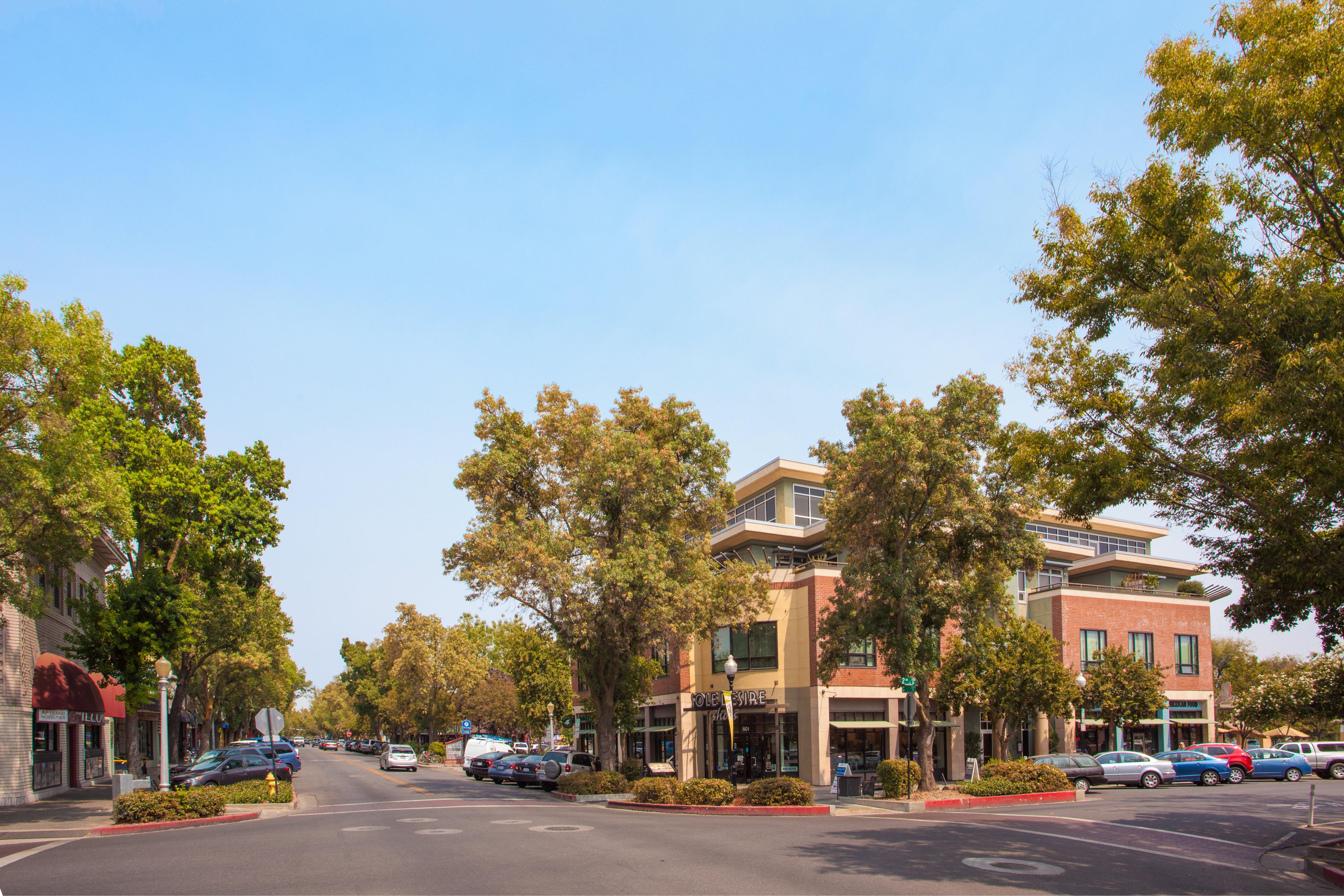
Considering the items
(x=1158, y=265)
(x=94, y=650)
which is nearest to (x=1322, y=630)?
(x=1158, y=265)

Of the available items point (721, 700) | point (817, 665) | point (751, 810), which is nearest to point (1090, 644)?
point (817, 665)

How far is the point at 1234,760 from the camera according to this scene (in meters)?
37.3

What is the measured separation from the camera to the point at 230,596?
155 feet

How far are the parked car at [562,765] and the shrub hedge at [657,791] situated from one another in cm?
1142

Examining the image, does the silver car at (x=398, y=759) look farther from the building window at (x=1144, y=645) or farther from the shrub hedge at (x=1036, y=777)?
the building window at (x=1144, y=645)

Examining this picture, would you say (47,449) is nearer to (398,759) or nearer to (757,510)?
(757,510)

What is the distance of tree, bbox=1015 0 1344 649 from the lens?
1290 centimetres

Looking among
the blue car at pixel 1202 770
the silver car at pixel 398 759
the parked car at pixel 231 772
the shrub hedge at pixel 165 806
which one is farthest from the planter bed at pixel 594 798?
the silver car at pixel 398 759

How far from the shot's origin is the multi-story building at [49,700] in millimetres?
30438

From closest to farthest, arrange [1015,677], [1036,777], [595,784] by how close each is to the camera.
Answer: [1036,777], [595,784], [1015,677]

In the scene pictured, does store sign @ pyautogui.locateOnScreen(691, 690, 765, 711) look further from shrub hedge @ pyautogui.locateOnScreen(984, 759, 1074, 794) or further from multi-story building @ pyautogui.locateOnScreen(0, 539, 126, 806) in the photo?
multi-story building @ pyautogui.locateOnScreen(0, 539, 126, 806)

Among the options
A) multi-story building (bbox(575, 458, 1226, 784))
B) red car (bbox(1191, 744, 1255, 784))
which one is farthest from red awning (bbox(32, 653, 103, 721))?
red car (bbox(1191, 744, 1255, 784))

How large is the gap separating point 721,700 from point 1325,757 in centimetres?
2481

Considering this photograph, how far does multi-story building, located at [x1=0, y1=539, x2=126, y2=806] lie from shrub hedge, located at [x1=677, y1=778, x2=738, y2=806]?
18494 mm
